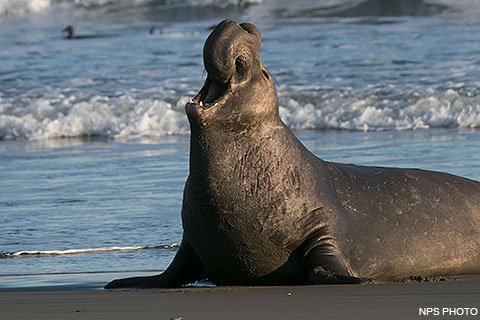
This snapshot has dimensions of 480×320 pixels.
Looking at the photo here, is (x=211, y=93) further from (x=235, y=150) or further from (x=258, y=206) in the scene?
(x=258, y=206)

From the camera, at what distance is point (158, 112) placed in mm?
16375

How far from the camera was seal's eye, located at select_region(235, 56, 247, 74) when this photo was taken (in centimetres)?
623

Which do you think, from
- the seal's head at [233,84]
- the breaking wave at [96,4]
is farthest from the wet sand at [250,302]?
the breaking wave at [96,4]

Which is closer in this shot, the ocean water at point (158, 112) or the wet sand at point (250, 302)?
the wet sand at point (250, 302)

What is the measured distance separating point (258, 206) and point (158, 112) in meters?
10.1

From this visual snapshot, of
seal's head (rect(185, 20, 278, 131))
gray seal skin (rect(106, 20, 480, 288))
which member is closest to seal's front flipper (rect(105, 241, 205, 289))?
gray seal skin (rect(106, 20, 480, 288))

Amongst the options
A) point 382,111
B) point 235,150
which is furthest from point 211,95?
point 382,111

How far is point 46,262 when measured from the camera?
7.88 meters

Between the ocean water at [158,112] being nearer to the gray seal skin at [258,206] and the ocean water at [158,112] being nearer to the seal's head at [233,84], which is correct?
the gray seal skin at [258,206]

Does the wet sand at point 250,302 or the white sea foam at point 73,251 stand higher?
the wet sand at point 250,302

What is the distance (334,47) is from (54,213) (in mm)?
12792

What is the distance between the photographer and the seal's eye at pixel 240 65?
6227mm

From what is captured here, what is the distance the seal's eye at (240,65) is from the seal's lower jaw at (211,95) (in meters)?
0.08

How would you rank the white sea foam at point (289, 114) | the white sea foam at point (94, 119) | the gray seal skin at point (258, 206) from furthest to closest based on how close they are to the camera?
the white sea foam at point (94, 119) → the white sea foam at point (289, 114) → the gray seal skin at point (258, 206)
